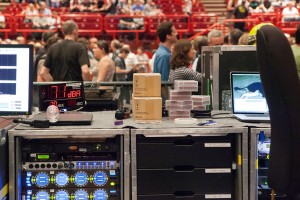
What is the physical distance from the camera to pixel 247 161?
3488 mm

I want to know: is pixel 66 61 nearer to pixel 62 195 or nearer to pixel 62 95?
pixel 62 95

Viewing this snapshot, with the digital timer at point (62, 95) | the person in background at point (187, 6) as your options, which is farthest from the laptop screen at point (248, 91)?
the person in background at point (187, 6)

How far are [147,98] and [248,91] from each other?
0.65 m

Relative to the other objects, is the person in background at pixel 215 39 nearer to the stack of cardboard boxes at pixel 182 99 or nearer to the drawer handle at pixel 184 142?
the stack of cardboard boxes at pixel 182 99

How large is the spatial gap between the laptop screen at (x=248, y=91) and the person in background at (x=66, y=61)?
2.71 meters

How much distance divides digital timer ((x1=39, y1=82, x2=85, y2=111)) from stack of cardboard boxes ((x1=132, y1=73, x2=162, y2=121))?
442 millimetres

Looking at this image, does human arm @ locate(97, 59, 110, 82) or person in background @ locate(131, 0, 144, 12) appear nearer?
human arm @ locate(97, 59, 110, 82)

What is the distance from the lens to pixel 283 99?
8.48ft

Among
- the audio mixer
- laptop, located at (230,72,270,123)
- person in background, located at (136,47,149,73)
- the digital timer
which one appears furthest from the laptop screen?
person in background, located at (136,47,149,73)

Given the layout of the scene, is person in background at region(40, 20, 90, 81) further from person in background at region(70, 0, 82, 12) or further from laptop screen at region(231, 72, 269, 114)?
person in background at region(70, 0, 82, 12)

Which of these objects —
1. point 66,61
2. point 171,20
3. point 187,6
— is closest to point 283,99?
point 66,61

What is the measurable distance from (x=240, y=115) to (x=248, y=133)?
356 mm

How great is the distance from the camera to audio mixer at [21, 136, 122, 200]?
3527 millimetres

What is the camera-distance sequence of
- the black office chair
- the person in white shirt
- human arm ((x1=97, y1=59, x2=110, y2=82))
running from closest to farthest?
the black office chair < human arm ((x1=97, y1=59, x2=110, y2=82)) < the person in white shirt
